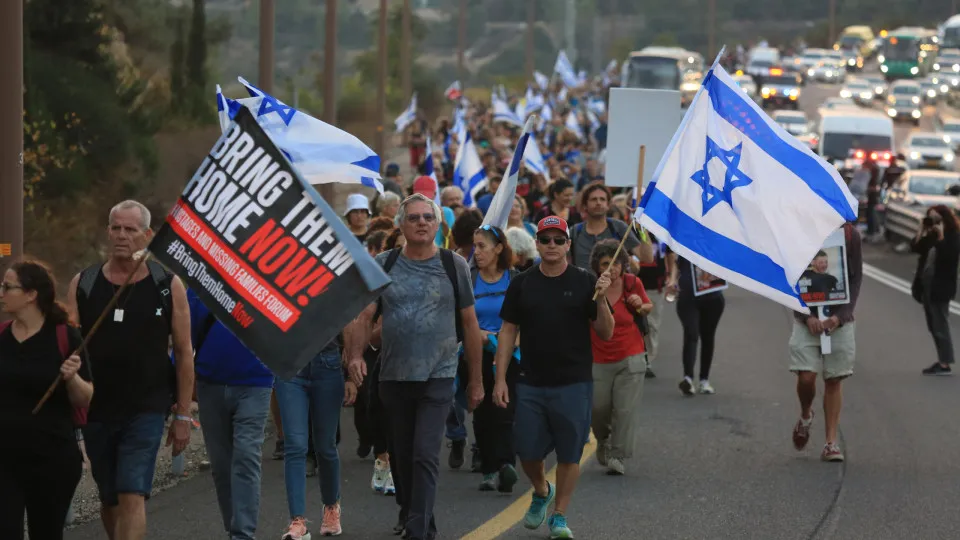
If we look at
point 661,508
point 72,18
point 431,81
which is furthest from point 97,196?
point 431,81

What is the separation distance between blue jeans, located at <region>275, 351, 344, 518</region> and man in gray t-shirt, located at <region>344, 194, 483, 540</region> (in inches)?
17.7

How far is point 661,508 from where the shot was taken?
959 centimetres

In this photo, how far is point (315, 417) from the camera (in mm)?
8711

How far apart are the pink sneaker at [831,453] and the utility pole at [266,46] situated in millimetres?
12352

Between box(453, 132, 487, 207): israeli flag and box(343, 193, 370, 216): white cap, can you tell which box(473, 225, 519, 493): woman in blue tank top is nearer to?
box(343, 193, 370, 216): white cap

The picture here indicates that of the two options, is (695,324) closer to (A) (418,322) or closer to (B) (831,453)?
(B) (831,453)

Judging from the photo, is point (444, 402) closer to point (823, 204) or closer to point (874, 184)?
point (823, 204)

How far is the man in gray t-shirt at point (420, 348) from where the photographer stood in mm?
8086

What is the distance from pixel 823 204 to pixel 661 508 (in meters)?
2.00

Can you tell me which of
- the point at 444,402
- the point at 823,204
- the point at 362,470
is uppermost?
the point at 823,204

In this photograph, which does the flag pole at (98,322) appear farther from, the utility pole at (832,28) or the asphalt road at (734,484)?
the utility pole at (832,28)

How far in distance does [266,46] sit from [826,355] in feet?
40.8

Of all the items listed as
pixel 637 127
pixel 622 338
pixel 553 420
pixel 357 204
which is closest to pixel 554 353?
pixel 553 420

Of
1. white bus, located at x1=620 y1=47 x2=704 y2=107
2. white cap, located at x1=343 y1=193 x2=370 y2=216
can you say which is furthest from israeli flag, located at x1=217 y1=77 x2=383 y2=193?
white bus, located at x1=620 y1=47 x2=704 y2=107
